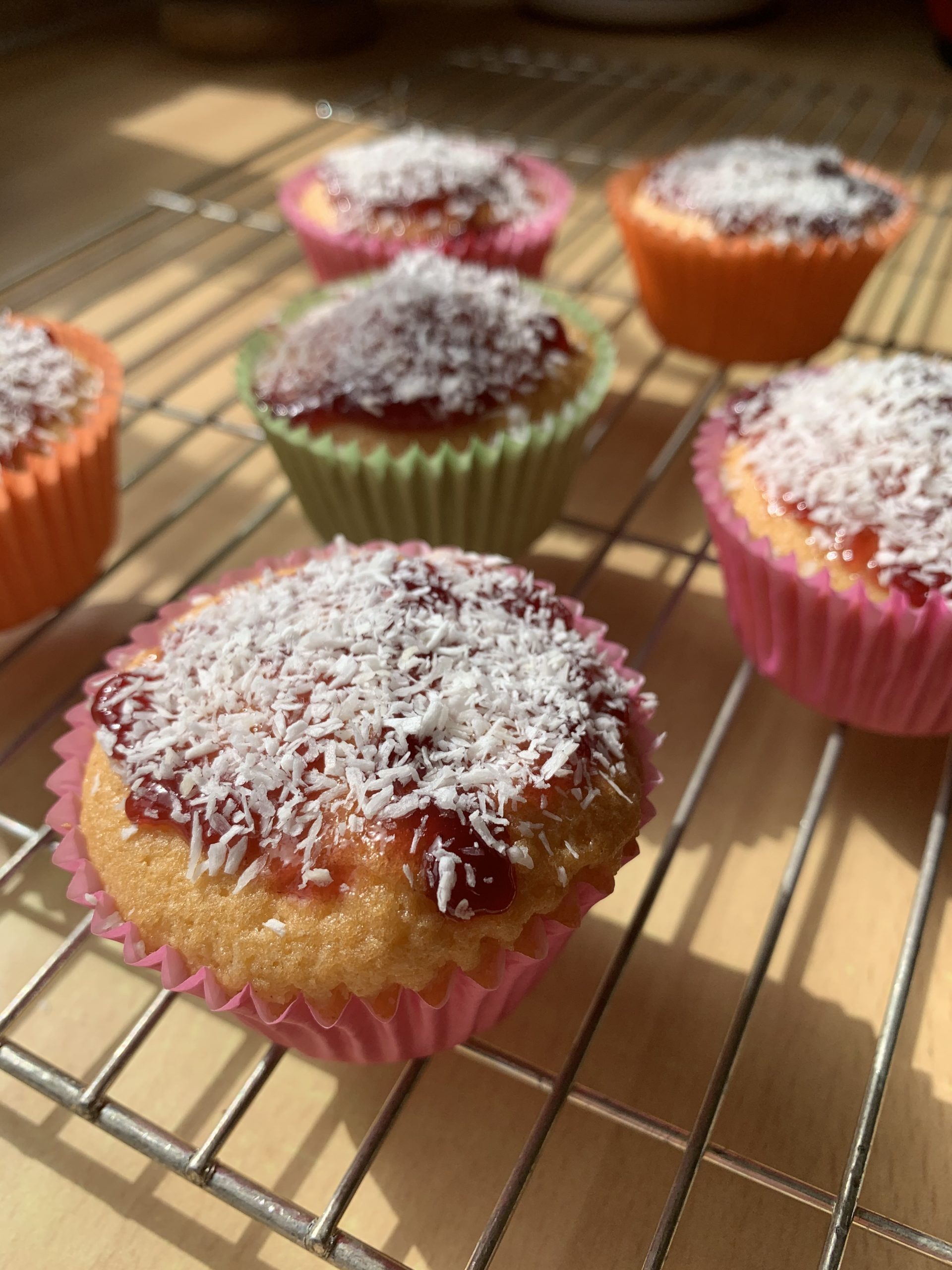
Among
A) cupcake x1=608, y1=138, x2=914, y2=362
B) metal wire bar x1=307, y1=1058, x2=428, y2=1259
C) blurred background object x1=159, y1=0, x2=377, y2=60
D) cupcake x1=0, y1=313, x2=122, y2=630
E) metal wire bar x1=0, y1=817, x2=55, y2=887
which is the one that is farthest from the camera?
blurred background object x1=159, y1=0, x2=377, y2=60

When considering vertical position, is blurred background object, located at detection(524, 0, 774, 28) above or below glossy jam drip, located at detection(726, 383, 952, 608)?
above

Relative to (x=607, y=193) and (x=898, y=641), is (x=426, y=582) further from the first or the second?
(x=607, y=193)

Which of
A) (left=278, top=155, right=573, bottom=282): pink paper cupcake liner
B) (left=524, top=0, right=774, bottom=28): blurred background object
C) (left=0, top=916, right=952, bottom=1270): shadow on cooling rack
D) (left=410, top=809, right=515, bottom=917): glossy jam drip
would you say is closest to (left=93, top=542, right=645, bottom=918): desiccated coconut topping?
(left=410, top=809, right=515, bottom=917): glossy jam drip

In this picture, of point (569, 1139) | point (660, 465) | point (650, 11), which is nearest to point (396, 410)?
point (660, 465)

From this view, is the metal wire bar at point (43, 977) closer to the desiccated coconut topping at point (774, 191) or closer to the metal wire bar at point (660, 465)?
the metal wire bar at point (660, 465)

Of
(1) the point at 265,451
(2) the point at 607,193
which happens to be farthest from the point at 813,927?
(2) the point at 607,193

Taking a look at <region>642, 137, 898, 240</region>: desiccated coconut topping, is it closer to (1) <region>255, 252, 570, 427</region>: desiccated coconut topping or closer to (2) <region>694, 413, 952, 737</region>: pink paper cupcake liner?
A: (1) <region>255, 252, 570, 427</region>: desiccated coconut topping
